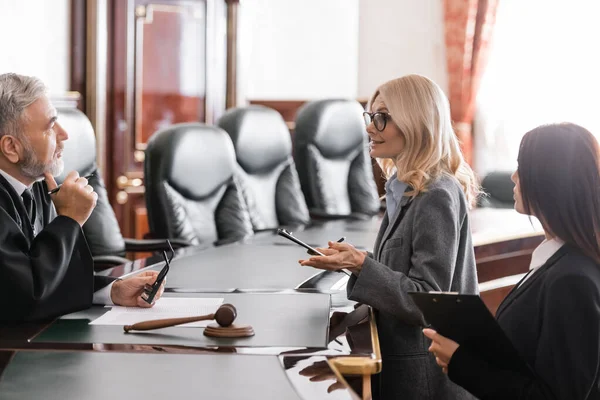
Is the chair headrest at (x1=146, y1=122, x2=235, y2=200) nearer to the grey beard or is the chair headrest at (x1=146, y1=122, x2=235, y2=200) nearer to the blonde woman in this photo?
the grey beard

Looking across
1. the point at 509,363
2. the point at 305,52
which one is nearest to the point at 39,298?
the point at 509,363

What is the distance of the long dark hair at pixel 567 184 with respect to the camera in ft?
5.04

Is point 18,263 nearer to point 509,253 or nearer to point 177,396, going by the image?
point 177,396

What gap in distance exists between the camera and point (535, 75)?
637 centimetres

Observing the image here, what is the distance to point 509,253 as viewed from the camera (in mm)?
3719

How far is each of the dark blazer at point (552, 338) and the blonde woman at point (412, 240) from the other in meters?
0.37

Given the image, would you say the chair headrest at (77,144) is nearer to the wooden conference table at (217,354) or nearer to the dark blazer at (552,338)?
the wooden conference table at (217,354)

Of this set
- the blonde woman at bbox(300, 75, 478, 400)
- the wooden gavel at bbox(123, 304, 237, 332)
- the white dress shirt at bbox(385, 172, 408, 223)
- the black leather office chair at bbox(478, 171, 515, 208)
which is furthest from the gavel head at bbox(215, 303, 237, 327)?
the black leather office chair at bbox(478, 171, 515, 208)

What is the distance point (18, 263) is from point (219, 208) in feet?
7.19

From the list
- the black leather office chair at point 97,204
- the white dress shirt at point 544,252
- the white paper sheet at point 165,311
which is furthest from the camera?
the black leather office chair at point 97,204

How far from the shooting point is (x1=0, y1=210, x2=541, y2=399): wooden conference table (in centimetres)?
144

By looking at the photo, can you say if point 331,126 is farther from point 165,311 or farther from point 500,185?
point 165,311

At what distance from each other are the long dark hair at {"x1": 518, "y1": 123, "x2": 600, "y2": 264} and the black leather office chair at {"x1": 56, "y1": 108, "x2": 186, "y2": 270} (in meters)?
2.08

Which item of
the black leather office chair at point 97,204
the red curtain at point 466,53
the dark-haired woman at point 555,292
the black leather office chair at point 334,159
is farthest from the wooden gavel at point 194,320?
the red curtain at point 466,53
